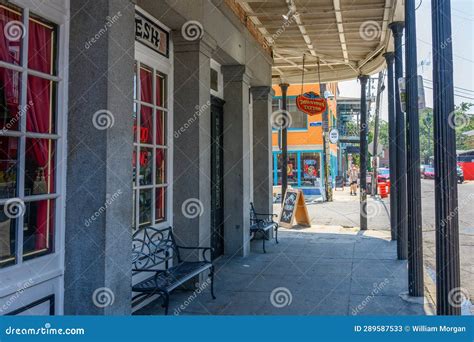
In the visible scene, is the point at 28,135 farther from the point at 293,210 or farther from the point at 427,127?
the point at 427,127

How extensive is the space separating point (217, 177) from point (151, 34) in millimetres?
3145

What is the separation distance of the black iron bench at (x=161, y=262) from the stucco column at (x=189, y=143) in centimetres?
24

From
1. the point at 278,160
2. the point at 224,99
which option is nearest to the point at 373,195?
the point at 278,160

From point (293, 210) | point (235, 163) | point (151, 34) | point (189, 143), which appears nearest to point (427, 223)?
point (293, 210)

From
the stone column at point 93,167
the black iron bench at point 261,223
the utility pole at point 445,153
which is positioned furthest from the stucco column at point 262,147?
the utility pole at point 445,153

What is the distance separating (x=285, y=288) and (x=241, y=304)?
87 cm

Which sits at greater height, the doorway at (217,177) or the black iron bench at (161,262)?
the doorway at (217,177)

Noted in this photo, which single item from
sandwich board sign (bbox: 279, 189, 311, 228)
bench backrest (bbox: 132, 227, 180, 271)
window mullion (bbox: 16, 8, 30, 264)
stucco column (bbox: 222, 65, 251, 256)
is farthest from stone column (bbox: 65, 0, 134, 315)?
sandwich board sign (bbox: 279, 189, 311, 228)

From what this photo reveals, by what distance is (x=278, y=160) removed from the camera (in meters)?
24.2

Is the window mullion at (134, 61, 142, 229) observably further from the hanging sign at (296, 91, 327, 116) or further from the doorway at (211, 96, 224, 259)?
the hanging sign at (296, 91, 327, 116)

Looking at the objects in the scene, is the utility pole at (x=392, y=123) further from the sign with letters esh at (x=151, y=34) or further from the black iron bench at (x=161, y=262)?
the sign with letters esh at (x=151, y=34)

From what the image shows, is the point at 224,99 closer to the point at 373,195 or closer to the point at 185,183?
the point at 185,183

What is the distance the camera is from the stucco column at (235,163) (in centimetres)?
735

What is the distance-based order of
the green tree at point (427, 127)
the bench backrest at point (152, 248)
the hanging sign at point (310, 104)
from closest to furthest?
the green tree at point (427, 127), the bench backrest at point (152, 248), the hanging sign at point (310, 104)
